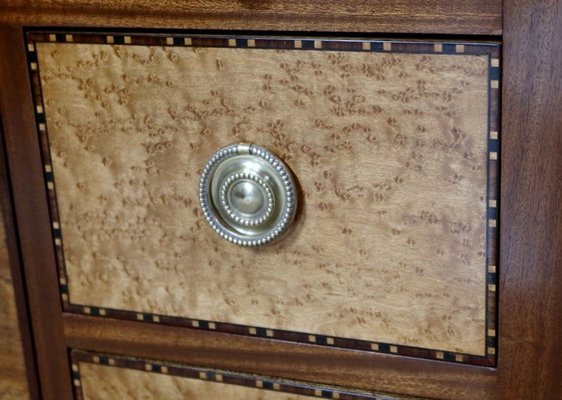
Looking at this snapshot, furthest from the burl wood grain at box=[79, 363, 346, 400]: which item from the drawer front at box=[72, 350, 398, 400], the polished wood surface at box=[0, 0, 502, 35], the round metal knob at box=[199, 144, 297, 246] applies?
the polished wood surface at box=[0, 0, 502, 35]

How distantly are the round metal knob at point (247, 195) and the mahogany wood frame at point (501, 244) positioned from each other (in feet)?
0.31

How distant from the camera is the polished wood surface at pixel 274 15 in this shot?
25.9 inches

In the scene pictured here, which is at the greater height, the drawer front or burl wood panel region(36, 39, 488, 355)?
burl wood panel region(36, 39, 488, 355)

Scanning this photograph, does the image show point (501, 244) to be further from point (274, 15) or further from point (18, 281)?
point (18, 281)

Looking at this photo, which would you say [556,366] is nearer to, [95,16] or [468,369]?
[468,369]

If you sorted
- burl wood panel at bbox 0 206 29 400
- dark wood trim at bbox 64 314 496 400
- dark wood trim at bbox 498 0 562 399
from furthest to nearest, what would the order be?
burl wood panel at bbox 0 206 29 400
dark wood trim at bbox 64 314 496 400
dark wood trim at bbox 498 0 562 399

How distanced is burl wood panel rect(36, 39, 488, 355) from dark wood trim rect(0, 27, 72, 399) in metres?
0.02

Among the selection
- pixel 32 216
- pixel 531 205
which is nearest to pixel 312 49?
pixel 531 205

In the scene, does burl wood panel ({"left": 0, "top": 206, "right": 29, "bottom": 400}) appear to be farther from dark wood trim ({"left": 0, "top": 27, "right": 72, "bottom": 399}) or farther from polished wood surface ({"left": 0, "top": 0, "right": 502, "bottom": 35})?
polished wood surface ({"left": 0, "top": 0, "right": 502, "bottom": 35})

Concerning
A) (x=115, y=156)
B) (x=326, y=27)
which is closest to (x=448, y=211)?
(x=326, y=27)

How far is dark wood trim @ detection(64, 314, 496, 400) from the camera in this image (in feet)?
2.47

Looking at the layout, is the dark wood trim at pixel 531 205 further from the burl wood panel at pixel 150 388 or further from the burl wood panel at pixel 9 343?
the burl wood panel at pixel 9 343

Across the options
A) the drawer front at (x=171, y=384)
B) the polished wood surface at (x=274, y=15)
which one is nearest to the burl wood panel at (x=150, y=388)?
the drawer front at (x=171, y=384)

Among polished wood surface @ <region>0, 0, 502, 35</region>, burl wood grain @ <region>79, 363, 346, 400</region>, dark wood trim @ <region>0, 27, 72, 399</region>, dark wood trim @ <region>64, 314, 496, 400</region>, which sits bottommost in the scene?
burl wood grain @ <region>79, 363, 346, 400</region>
